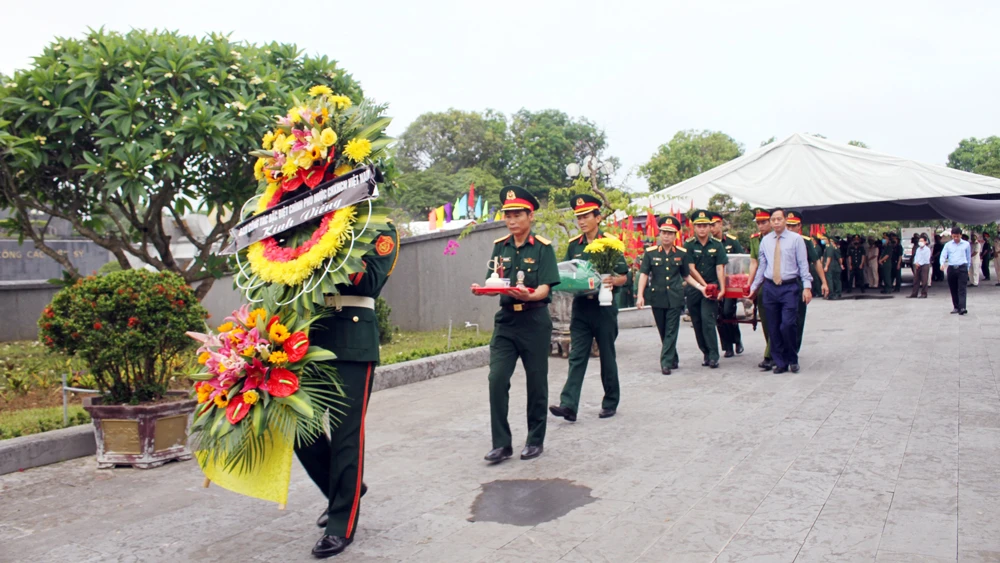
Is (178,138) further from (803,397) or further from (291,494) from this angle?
(803,397)

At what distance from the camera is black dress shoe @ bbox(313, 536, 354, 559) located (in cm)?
420

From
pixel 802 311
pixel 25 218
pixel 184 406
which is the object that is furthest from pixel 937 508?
pixel 25 218

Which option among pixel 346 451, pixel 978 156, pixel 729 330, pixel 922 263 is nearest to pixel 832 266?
pixel 922 263

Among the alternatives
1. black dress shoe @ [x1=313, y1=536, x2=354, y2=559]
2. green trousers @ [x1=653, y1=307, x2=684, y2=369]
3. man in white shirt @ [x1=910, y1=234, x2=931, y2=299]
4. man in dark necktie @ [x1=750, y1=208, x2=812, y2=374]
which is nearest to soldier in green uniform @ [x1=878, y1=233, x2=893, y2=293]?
man in white shirt @ [x1=910, y1=234, x2=931, y2=299]

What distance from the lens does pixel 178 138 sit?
8.11m

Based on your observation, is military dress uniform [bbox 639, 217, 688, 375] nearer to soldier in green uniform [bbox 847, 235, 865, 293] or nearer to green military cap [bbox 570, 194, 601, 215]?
green military cap [bbox 570, 194, 601, 215]

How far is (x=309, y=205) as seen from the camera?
4.38 m

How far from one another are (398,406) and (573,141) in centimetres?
5658

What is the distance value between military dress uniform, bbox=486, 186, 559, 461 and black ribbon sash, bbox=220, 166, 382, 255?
2.02m

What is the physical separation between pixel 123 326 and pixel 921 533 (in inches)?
217

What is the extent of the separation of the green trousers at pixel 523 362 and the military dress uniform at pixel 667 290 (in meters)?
4.10

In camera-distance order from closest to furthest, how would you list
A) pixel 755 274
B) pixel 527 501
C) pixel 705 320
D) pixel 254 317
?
pixel 254 317
pixel 527 501
pixel 755 274
pixel 705 320

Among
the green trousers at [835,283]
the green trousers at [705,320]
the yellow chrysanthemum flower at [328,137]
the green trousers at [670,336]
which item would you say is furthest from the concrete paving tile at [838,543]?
the green trousers at [835,283]

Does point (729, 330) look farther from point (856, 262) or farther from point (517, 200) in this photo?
point (856, 262)
